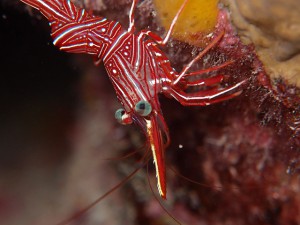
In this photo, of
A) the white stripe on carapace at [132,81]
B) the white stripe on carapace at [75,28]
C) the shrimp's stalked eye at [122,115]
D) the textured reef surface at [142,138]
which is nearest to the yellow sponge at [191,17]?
the textured reef surface at [142,138]

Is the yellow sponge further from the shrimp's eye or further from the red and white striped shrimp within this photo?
→ the shrimp's eye

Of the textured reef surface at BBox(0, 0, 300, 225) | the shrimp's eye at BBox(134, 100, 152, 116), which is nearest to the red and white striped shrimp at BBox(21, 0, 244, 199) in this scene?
the shrimp's eye at BBox(134, 100, 152, 116)

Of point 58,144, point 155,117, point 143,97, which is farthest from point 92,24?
point 58,144

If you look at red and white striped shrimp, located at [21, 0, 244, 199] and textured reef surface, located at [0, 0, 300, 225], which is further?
red and white striped shrimp, located at [21, 0, 244, 199]

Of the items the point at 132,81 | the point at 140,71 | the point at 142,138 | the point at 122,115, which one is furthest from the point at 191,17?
the point at 142,138

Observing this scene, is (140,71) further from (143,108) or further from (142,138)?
(142,138)

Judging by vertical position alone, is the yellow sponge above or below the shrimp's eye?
above

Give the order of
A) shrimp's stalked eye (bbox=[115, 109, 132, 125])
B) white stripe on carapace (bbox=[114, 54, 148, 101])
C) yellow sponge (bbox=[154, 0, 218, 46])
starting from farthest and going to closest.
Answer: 1. shrimp's stalked eye (bbox=[115, 109, 132, 125])
2. white stripe on carapace (bbox=[114, 54, 148, 101])
3. yellow sponge (bbox=[154, 0, 218, 46])
